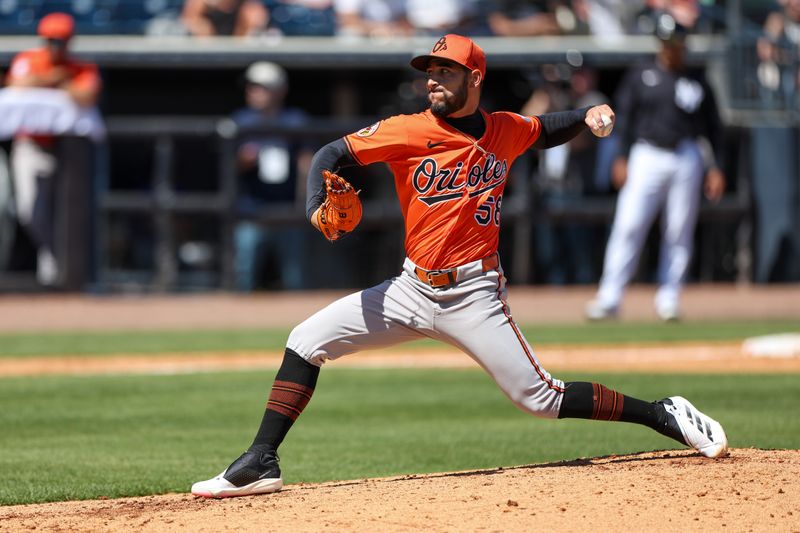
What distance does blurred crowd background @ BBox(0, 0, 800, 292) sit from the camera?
1396cm

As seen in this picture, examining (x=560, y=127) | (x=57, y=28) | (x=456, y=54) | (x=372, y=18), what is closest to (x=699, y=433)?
(x=560, y=127)

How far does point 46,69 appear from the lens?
44.7 feet

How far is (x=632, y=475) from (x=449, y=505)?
30.9 inches

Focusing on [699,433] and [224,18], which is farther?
[224,18]

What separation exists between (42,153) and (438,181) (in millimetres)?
9897

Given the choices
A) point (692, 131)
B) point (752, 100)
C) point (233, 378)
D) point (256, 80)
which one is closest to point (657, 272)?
point (752, 100)

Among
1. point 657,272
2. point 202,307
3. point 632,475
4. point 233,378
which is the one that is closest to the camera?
point 632,475

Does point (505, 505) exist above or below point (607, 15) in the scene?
below

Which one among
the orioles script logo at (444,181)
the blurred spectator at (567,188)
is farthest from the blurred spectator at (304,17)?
the orioles script logo at (444,181)

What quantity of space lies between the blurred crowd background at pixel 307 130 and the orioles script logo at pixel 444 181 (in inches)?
346

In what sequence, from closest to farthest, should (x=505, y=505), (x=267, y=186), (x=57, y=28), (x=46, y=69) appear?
(x=505, y=505), (x=57, y=28), (x=46, y=69), (x=267, y=186)

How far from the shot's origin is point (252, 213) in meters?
14.1

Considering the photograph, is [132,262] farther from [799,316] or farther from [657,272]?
[799,316]

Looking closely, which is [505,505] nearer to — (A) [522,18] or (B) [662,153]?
(B) [662,153]
